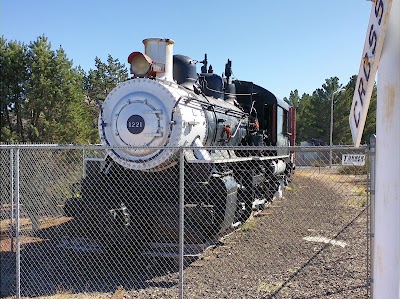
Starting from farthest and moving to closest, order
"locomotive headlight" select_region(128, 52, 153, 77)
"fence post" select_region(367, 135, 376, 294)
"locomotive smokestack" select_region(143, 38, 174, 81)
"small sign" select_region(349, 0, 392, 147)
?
1. "locomotive smokestack" select_region(143, 38, 174, 81)
2. "locomotive headlight" select_region(128, 52, 153, 77)
3. "fence post" select_region(367, 135, 376, 294)
4. "small sign" select_region(349, 0, 392, 147)

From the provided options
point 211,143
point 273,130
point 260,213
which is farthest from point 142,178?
point 273,130

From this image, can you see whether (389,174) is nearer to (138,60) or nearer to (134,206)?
(134,206)

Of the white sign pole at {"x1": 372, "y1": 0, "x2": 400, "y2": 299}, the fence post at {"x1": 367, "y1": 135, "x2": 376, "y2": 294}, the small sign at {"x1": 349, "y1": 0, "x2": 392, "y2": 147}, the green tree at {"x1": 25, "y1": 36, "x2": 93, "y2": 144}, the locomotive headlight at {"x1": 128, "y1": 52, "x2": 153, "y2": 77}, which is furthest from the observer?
the green tree at {"x1": 25, "y1": 36, "x2": 93, "y2": 144}

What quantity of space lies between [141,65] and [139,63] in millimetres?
50

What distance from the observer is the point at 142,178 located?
736 cm

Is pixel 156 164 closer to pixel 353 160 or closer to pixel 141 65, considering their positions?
pixel 141 65

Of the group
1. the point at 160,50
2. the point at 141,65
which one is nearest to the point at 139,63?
the point at 141,65

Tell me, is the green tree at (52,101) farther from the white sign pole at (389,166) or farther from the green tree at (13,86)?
the white sign pole at (389,166)

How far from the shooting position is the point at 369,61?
2971 millimetres

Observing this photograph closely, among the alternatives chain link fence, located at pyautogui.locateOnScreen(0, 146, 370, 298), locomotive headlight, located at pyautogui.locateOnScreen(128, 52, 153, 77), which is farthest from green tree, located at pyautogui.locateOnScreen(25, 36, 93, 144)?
locomotive headlight, located at pyautogui.locateOnScreen(128, 52, 153, 77)

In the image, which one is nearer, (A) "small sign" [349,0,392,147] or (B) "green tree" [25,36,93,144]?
(A) "small sign" [349,0,392,147]

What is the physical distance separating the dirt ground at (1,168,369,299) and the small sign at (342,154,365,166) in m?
1.32

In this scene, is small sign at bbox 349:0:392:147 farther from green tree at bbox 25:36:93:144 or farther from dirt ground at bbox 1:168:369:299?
green tree at bbox 25:36:93:144

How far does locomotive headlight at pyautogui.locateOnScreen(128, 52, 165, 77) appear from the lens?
7.19 metres
